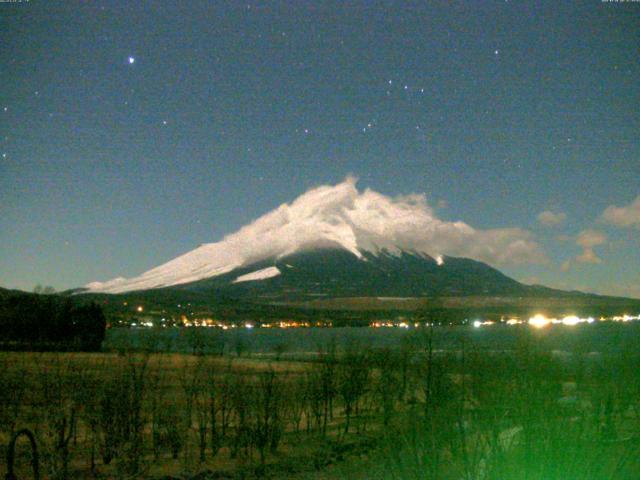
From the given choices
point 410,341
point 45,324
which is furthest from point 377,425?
point 45,324

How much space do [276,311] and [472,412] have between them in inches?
6884

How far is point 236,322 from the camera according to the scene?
167 meters

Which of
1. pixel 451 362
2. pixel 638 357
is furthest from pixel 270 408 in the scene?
pixel 638 357

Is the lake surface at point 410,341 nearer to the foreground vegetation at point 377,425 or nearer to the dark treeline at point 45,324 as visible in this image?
the foreground vegetation at point 377,425

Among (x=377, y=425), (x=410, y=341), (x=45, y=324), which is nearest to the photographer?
(x=377, y=425)

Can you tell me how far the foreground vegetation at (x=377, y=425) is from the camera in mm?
6012

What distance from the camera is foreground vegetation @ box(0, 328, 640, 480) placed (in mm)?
6012

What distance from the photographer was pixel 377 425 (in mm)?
22391

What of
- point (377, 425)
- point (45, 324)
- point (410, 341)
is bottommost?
point (377, 425)

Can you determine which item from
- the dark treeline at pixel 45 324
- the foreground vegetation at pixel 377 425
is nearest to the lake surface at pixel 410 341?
the foreground vegetation at pixel 377 425

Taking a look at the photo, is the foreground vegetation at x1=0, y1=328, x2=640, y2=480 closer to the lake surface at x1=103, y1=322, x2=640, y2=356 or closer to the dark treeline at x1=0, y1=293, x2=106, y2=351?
the lake surface at x1=103, y1=322, x2=640, y2=356

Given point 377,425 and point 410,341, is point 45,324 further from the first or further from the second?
point 377,425

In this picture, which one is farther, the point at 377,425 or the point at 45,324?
the point at 45,324

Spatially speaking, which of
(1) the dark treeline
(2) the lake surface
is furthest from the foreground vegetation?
(1) the dark treeline
